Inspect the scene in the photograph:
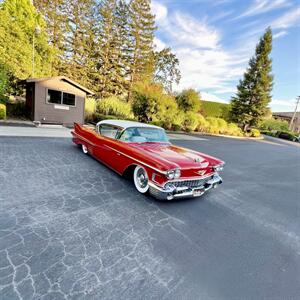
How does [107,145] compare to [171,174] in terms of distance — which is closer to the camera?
[171,174]

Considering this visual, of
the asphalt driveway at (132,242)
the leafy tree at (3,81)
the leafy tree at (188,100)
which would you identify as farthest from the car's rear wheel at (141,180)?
the leafy tree at (188,100)

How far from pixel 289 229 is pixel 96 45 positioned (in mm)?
26629

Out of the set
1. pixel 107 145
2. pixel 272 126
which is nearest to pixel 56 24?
pixel 107 145

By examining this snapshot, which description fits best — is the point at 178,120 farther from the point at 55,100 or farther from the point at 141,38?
the point at 141,38

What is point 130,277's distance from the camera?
175 cm

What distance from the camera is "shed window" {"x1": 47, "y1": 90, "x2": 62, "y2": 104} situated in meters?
11.9

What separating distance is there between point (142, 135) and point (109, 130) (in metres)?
0.86

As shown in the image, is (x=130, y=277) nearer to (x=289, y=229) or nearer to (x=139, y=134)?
(x=289, y=229)

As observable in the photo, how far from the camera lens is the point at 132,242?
7.29ft

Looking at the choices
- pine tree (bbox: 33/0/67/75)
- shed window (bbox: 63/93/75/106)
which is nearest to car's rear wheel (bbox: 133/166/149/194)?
shed window (bbox: 63/93/75/106)

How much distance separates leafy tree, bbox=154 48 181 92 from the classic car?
1060 inches

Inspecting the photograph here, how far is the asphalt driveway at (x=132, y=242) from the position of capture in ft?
5.46

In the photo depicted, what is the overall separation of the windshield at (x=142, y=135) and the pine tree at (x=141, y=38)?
71.2 feet

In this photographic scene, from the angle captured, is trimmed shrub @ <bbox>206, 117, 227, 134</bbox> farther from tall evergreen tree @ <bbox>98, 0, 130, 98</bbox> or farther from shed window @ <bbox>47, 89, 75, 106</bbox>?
shed window @ <bbox>47, 89, 75, 106</bbox>
